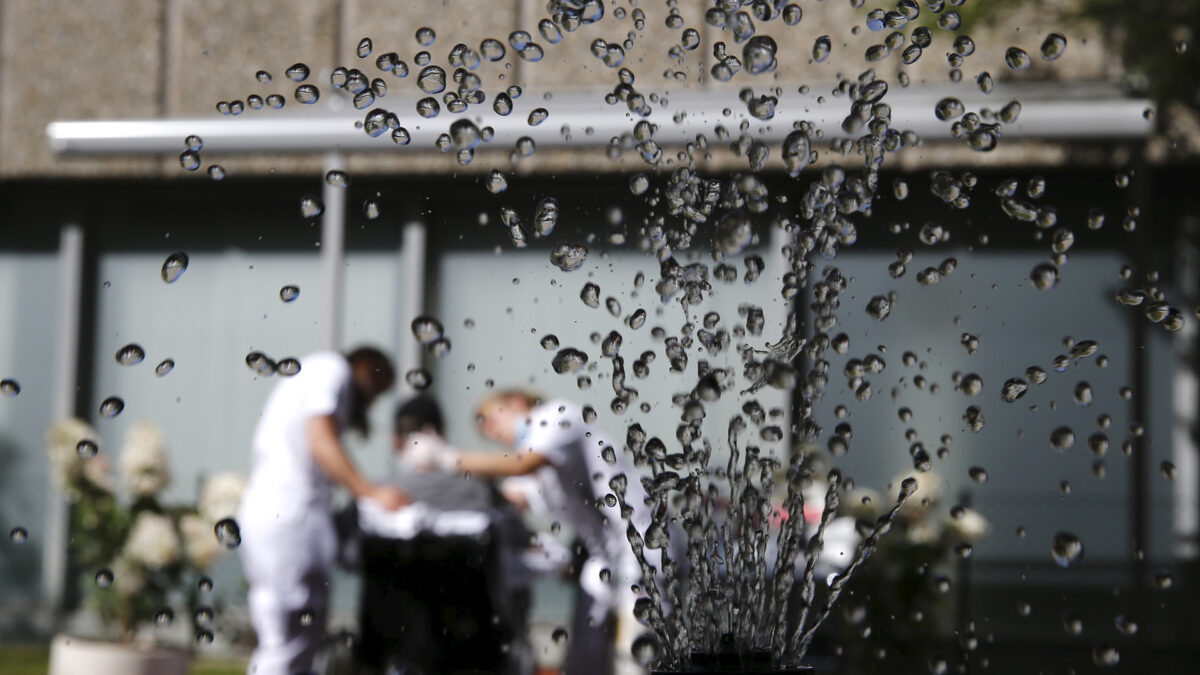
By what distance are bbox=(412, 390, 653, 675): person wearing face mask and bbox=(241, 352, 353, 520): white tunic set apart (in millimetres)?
563

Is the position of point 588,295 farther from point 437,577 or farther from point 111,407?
point 111,407

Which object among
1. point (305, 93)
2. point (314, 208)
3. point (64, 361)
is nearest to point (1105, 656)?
point (314, 208)

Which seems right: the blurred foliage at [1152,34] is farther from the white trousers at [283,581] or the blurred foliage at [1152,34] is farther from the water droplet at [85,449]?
the water droplet at [85,449]

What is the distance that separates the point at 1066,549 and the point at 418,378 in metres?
2.96

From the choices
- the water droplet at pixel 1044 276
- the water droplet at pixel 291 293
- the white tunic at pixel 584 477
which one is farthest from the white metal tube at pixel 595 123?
the white tunic at pixel 584 477

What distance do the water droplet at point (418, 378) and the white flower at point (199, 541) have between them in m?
1.40

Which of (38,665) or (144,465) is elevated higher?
(144,465)

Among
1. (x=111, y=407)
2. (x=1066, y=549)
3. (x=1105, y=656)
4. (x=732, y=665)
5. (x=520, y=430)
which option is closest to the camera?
(x=732, y=665)

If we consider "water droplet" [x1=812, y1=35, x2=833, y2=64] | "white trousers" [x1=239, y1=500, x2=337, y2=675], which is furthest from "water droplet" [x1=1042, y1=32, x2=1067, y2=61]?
"white trousers" [x1=239, y1=500, x2=337, y2=675]

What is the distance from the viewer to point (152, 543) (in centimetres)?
475

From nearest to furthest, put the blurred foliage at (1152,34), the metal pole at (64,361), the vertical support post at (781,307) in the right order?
the blurred foliage at (1152,34) < the vertical support post at (781,307) < the metal pole at (64,361)

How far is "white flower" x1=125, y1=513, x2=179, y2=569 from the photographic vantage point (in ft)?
15.6

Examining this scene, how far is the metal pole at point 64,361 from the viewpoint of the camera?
264 inches

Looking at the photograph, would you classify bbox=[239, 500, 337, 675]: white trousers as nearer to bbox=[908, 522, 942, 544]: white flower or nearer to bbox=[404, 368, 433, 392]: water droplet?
bbox=[404, 368, 433, 392]: water droplet
